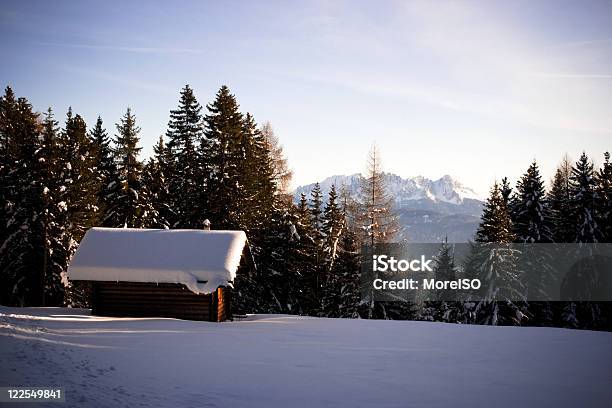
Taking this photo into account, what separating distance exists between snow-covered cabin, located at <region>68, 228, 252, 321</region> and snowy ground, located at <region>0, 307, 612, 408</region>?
192 cm

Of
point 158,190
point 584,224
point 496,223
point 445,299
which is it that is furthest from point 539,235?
point 158,190

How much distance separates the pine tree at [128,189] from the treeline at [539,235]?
27862 mm

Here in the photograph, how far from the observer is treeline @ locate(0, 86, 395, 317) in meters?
31.2

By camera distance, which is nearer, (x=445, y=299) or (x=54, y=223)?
(x=54, y=223)

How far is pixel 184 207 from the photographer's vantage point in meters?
35.9

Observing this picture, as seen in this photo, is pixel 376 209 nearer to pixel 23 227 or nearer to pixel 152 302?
pixel 152 302

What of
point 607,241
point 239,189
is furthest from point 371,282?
point 607,241

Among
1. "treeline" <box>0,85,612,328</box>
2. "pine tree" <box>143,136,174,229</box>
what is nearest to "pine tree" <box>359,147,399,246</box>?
"treeline" <box>0,85,612,328</box>

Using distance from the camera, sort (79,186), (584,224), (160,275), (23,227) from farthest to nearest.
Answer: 1. (584,224)
2. (79,186)
3. (23,227)
4. (160,275)

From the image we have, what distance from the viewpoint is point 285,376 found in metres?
11.8

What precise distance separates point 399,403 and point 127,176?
33.8 m

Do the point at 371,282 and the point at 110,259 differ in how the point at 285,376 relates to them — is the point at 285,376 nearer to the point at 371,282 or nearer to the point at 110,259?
the point at 110,259

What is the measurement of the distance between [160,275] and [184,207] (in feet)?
48.9

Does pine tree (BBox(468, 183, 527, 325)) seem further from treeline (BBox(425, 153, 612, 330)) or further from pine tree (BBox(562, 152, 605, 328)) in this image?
pine tree (BBox(562, 152, 605, 328))
